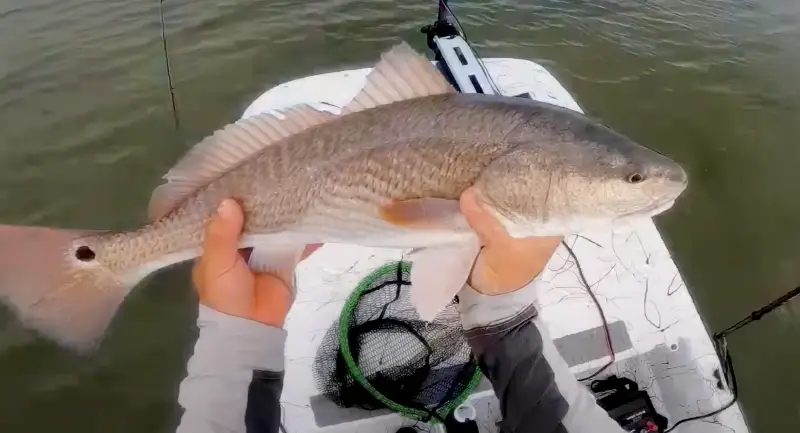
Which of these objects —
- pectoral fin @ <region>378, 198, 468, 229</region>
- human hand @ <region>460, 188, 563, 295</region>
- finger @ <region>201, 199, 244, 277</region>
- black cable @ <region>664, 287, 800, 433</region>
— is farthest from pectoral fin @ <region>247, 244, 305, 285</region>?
black cable @ <region>664, 287, 800, 433</region>

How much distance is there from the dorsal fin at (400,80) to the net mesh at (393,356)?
941 mm

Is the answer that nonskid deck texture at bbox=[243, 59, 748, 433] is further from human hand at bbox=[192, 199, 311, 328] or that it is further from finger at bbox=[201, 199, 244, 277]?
finger at bbox=[201, 199, 244, 277]

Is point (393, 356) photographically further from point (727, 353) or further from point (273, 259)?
point (727, 353)

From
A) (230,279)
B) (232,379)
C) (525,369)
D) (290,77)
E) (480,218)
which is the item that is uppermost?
(480,218)

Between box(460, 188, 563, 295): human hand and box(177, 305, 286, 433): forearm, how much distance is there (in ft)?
2.12

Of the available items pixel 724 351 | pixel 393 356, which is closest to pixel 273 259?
pixel 393 356

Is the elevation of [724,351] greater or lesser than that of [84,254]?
lesser

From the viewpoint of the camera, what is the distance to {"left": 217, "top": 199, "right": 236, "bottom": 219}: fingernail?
172cm

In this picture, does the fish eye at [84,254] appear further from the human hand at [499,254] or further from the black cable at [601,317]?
the black cable at [601,317]

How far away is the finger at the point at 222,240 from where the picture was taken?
1.70 metres

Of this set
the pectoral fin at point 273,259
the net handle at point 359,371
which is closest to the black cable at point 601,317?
the net handle at point 359,371

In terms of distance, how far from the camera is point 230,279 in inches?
66.4

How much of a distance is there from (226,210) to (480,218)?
28.7 inches

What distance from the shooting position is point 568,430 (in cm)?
176
